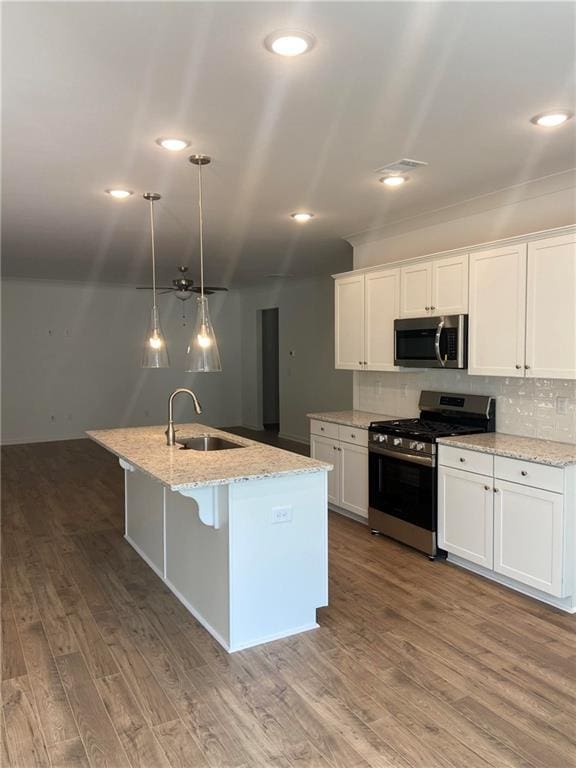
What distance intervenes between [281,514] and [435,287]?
218 cm

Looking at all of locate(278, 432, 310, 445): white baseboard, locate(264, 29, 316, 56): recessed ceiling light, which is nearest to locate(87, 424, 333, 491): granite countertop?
locate(264, 29, 316, 56): recessed ceiling light

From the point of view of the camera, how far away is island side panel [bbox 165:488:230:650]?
2.87 metres

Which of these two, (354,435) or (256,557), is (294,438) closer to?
(354,435)

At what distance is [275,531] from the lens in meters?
2.94

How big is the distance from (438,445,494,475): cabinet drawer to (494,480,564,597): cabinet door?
0.13 metres

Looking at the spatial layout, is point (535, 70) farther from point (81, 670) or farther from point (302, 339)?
point (302, 339)

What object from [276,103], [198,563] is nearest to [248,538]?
[198,563]

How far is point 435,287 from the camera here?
13.8 ft

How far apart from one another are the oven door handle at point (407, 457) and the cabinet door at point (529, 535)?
561mm

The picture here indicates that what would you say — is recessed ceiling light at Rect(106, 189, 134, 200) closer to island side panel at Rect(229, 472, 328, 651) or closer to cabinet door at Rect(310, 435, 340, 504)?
island side panel at Rect(229, 472, 328, 651)

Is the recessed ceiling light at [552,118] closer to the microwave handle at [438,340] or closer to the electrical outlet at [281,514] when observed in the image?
the microwave handle at [438,340]

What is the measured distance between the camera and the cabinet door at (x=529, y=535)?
312 cm

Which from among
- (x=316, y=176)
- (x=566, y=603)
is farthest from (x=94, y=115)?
(x=566, y=603)

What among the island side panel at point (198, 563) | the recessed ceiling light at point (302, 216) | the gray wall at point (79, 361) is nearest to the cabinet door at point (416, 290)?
the recessed ceiling light at point (302, 216)
